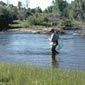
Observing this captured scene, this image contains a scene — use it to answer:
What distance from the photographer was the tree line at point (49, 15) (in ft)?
344

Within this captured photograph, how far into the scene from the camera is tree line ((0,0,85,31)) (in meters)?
105

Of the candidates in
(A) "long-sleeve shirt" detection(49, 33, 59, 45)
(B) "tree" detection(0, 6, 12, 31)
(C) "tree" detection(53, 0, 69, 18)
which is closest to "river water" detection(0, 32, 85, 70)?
(A) "long-sleeve shirt" detection(49, 33, 59, 45)

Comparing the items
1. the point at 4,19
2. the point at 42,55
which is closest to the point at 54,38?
the point at 42,55

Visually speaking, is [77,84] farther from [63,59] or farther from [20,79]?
[63,59]

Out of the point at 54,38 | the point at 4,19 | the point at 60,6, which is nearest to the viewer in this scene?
the point at 54,38

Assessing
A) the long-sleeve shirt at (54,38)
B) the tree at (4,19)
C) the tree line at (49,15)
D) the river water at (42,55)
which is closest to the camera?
the river water at (42,55)

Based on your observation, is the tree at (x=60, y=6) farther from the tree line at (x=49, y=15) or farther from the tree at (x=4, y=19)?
the tree at (x=4, y=19)

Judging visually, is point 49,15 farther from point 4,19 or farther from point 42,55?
point 42,55

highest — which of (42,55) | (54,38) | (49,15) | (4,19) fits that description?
(54,38)

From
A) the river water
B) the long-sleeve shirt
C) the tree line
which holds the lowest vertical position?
the tree line

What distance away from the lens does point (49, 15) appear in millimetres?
137000

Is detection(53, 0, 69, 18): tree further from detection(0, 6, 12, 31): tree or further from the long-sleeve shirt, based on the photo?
the long-sleeve shirt

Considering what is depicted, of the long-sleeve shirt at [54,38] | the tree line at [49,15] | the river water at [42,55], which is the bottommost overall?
the tree line at [49,15]

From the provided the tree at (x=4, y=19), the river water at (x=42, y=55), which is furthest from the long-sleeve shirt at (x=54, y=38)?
the tree at (x=4, y=19)
